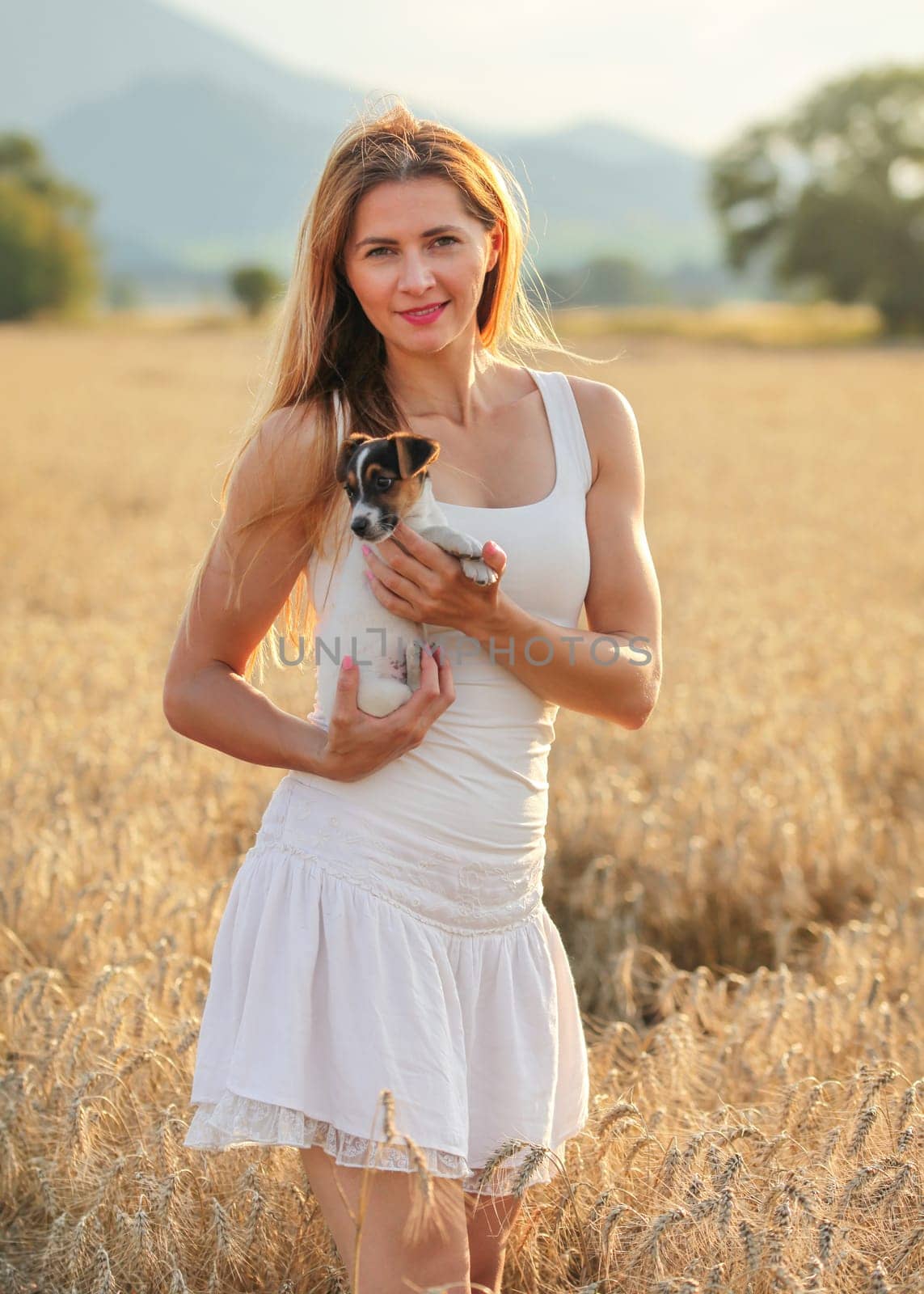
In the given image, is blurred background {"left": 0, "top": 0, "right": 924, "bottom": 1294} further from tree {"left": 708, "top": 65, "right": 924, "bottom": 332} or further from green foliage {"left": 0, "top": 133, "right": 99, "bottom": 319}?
green foliage {"left": 0, "top": 133, "right": 99, "bottom": 319}

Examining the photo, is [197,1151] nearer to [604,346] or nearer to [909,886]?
[909,886]

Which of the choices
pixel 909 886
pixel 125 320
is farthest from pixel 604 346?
pixel 909 886

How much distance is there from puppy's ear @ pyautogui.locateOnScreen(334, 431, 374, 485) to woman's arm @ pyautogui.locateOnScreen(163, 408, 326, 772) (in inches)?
4.4

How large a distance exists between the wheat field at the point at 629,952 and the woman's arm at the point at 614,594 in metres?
0.82

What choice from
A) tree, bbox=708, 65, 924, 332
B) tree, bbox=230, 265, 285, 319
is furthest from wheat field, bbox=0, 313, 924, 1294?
tree, bbox=230, 265, 285, 319

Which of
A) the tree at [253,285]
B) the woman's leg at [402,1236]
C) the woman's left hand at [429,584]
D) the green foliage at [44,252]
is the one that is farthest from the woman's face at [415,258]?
the green foliage at [44,252]

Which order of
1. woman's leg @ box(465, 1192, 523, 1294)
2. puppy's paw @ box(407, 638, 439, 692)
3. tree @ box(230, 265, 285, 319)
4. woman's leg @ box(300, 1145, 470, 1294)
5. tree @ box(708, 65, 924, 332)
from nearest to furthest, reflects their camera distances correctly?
woman's leg @ box(300, 1145, 470, 1294) < puppy's paw @ box(407, 638, 439, 692) < woman's leg @ box(465, 1192, 523, 1294) < tree @ box(708, 65, 924, 332) < tree @ box(230, 265, 285, 319)

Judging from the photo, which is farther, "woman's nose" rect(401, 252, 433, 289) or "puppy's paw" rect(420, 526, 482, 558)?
"woman's nose" rect(401, 252, 433, 289)

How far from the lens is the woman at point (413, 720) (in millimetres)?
2320

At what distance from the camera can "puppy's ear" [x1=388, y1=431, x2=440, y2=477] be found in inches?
90.0

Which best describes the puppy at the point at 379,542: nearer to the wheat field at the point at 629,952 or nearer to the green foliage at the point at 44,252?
the wheat field at the point at 629,952

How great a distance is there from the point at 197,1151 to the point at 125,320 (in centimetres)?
7307

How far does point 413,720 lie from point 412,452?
0.49 m

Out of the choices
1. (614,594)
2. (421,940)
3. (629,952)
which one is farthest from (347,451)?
(629,952)
